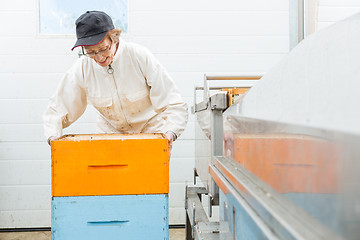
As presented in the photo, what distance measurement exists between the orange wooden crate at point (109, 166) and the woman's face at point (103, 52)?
475 millimetres

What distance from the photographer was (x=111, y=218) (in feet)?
4.11

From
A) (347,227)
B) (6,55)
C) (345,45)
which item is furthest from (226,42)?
(347,227)

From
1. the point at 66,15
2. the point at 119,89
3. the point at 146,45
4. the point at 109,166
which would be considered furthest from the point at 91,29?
the point at 66,15

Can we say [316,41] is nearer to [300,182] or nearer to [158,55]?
[300,182]

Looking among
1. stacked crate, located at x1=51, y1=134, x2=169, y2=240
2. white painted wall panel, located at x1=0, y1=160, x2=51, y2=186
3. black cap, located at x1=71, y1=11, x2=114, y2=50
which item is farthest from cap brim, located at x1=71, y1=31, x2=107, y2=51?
white painted wall panel, located at x1=0, y1=160, x2=51, y2=186

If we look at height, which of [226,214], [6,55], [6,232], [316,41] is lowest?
[6,232]

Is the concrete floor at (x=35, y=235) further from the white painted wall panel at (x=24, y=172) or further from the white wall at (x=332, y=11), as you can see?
the white wall at (x=332, y=11)

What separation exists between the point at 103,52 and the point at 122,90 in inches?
9.9

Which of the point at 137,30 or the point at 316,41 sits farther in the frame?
the point at 137,30

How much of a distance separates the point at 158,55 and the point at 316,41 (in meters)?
2.26

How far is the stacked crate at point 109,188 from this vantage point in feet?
4.00

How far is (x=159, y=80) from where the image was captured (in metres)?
1.69

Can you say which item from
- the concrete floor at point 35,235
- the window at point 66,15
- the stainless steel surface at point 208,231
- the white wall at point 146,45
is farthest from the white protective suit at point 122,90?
the concrete floor at point 35,235

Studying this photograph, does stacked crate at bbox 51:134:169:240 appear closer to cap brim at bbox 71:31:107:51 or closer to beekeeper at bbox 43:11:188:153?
beekeeper at bbox 43:11:188:153
